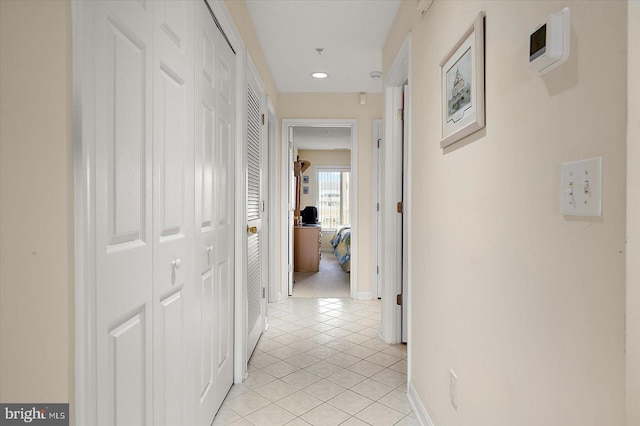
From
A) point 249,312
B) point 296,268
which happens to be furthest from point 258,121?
point 296,268

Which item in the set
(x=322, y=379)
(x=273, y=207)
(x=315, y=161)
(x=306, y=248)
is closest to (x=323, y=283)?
(x=306, y=248)

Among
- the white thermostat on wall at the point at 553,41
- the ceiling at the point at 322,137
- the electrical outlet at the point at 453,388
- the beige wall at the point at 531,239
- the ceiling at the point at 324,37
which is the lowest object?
the electrical outlet at the point at 453,388

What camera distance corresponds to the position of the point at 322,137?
768cm

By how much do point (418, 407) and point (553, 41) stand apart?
5.99 ft

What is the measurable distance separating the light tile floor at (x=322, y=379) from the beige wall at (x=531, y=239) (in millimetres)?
525

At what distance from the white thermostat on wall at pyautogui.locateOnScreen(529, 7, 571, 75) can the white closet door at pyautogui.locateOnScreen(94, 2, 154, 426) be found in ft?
3.25

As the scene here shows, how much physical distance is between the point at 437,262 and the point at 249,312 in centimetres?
149

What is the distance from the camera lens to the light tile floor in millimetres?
2041

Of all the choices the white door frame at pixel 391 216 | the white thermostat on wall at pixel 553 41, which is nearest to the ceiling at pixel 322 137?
the white door frame at pixel 391 216

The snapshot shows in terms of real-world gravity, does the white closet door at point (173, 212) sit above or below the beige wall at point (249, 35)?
below

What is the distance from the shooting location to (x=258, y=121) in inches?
124

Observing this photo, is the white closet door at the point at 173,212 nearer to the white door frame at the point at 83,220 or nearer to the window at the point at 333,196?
the white door frame at the point at 83,220

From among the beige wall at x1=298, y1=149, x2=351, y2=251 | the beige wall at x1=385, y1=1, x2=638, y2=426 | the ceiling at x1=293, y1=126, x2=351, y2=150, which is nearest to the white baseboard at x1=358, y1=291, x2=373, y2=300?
the beige wall at x1=385, y1=1, x2=638, y2=426
